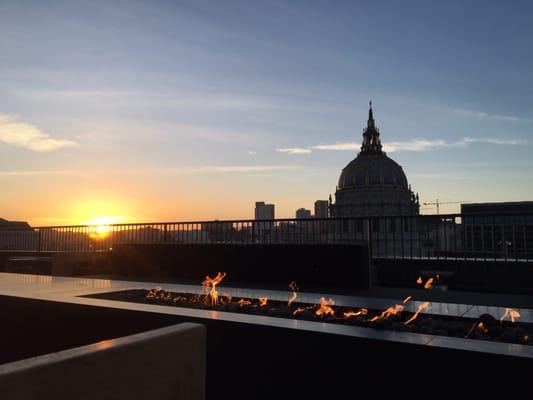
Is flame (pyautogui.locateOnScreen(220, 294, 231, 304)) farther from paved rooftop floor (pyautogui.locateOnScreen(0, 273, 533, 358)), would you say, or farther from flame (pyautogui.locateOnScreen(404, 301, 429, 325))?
flame (pyautogui.locateOnScreen(404, 301, 429, 325))

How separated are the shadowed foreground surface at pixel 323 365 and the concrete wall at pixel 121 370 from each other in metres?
0.10

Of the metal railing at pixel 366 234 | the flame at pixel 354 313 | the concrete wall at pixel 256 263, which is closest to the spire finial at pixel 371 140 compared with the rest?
the metal railing at pixel 366 234

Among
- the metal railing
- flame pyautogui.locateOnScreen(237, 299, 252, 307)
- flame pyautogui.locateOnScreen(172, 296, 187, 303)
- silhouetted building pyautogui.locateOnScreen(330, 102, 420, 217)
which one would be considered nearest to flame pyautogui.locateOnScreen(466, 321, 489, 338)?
flame pyautogui.locateOnScreen(237, 299, 252, 307)

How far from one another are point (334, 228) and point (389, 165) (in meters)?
108

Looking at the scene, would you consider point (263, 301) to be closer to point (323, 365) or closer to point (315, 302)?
point (315, 302)

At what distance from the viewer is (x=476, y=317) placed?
448cm

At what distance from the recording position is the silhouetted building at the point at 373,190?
11000cm

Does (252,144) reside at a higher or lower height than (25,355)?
higher

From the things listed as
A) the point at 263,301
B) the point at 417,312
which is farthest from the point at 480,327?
the point at 263,301

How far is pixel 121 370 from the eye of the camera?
2.11 metres

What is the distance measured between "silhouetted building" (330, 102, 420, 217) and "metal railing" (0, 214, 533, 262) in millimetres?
97890

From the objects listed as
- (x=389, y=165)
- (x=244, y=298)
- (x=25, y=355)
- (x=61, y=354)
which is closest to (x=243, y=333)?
(x=61, y=354)

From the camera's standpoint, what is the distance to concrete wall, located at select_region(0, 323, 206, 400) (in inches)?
70.3

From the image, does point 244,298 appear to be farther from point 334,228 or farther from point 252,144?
point 252,144
